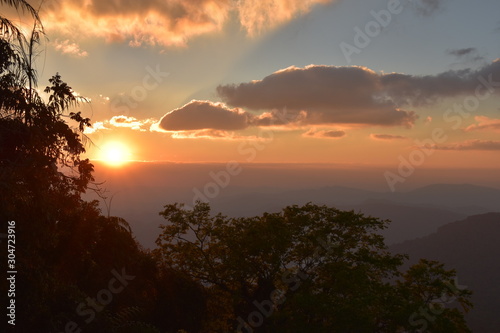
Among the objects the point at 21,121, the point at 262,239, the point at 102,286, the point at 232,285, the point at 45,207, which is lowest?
the point at 232,285

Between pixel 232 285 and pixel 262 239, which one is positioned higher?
pixel 262 239

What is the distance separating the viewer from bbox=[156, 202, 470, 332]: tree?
18.9 metres

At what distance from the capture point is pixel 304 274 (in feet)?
76.9

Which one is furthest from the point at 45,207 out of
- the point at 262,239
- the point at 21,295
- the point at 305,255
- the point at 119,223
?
the point at 305,255

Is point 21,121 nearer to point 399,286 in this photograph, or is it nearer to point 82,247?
point 82,247

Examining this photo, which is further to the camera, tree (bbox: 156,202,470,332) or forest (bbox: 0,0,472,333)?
tree (bbox: 156,202,470,332)

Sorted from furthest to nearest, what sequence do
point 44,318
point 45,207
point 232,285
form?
point 232,285
point 44,318
point 45,207

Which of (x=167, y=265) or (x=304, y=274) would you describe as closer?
(x=304, y=274)

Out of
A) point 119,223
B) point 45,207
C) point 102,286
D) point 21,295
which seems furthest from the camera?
point 119,223

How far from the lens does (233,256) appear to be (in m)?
23.8

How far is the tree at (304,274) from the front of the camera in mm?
18922

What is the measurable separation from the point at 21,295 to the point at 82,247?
617 cm

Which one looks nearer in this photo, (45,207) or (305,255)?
(45,207)

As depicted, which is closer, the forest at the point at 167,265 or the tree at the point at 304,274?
the forest at the point at 167,265
